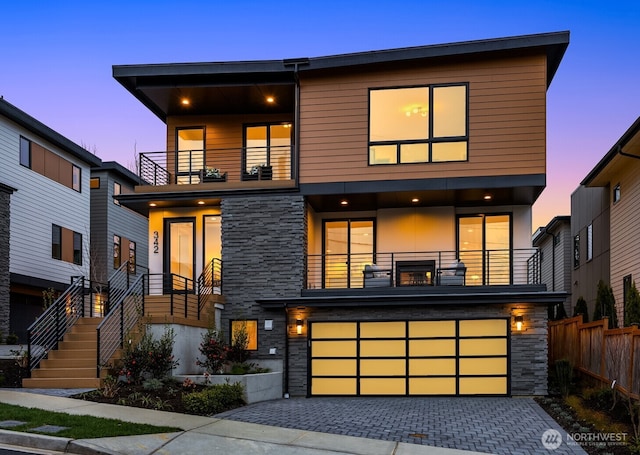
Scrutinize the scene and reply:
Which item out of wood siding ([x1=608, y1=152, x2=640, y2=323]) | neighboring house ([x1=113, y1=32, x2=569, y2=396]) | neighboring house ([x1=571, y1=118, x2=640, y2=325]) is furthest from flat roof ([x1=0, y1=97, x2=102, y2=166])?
wood siding ([x1=608, y1=152, x2=640, y2=323])

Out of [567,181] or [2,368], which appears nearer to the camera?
[2,368]

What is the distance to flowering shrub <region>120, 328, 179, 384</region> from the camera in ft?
43.4

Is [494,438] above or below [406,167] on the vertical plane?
below

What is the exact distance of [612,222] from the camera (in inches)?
813

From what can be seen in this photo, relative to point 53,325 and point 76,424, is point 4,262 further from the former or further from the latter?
point 76,424

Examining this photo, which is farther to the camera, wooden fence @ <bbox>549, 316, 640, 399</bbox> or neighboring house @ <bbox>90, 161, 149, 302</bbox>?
neighboring house @ <bbox>90, 161, 149, 302</bbox>

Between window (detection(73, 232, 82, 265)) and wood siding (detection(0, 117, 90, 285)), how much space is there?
26 centimetres

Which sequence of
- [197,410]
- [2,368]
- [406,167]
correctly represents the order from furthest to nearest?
1. [406,167]
2. [2,368]
3. [197,410]

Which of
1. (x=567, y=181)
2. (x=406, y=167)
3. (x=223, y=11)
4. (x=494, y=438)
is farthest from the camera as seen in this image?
(x=567, y=181)

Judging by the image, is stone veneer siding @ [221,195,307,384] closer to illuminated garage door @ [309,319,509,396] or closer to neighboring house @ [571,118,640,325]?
illuminated garage door @ [309,319,509,396]

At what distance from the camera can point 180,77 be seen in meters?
18.2

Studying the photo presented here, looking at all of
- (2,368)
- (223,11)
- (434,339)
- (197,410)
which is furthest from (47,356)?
(223,11)

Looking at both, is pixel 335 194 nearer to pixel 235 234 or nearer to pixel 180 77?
pixel 235 234

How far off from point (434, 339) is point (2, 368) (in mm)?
10921
